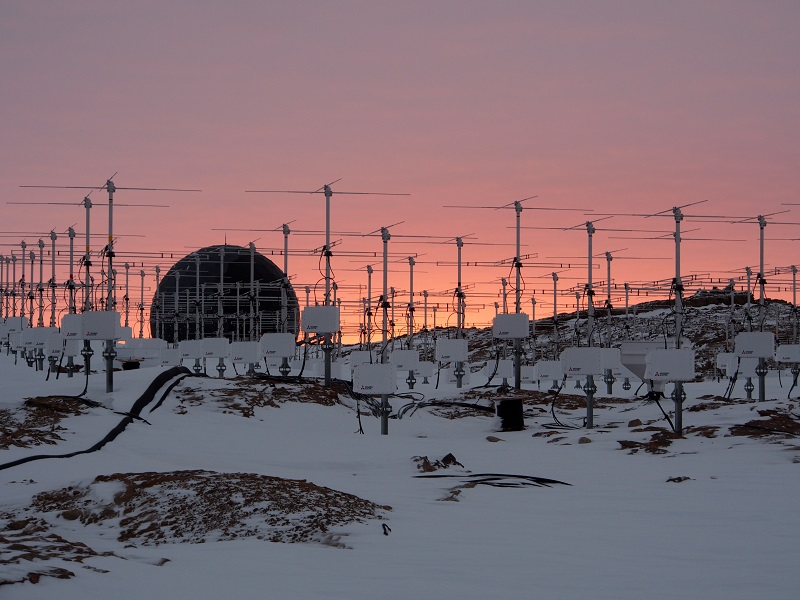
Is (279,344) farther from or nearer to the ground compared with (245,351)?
farther from the ground

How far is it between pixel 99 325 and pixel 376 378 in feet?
21.2

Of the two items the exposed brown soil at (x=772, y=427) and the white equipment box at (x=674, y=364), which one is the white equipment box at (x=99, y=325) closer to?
the white equipment box at (x=674, y=364)

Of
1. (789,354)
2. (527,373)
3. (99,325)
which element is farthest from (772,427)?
(527,373)

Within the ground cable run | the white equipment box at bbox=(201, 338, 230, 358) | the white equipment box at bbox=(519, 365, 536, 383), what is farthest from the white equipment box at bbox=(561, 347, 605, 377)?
the white equipment box at bbox=(519, 365, 536, 383)

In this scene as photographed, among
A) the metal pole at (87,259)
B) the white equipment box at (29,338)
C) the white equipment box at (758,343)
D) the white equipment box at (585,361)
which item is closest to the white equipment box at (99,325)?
the metal pole at (87,259)

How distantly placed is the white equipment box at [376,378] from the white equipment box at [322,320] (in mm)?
4607

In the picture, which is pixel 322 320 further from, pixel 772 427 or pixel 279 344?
pixel 772 427

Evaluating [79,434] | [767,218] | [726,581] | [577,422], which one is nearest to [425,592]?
[726,581]

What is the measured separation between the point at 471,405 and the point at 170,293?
1571 inches

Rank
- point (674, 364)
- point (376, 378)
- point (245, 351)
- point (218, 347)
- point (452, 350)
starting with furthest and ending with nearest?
point (452, 350) → point (218, 347) → point (245, 351) → point (376, 378) → point (674, 364)

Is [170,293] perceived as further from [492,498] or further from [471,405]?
[492,498]

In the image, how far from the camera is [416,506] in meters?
12.5

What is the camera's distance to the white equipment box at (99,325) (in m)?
22.5

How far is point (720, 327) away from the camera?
7712 centimetres
